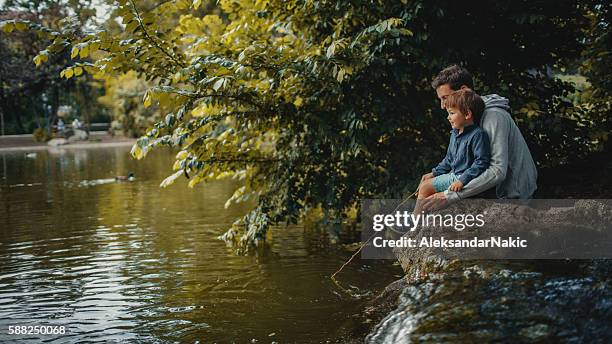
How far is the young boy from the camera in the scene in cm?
544

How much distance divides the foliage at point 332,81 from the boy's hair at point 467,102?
1.74 m

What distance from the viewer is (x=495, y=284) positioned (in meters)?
4.69

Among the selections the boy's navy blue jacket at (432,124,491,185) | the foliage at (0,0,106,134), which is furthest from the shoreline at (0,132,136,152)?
the boy's navy blue jacket at (432,124,491,185)

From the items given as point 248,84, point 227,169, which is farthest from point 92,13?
point 227,169

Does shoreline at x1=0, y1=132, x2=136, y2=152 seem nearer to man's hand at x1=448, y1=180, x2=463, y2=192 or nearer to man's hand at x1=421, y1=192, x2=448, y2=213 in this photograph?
man's hand at x1=421, y1=192, x2=448, y2=213

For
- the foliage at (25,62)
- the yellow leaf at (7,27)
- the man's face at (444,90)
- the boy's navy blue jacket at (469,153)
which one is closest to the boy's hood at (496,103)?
the boy's navy blue jacket at (469,153)

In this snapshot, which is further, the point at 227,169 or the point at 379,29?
the point at 227,169

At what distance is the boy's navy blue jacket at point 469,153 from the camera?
17.8ft

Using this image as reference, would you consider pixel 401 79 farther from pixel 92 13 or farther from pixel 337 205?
pixel 92 13

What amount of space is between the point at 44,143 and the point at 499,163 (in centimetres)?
4630

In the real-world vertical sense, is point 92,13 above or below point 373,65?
above

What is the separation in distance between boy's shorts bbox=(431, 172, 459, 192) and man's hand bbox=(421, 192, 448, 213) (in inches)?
5.0

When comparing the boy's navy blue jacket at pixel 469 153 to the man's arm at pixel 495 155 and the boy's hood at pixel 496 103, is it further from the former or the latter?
the boy's hood at pixel 496 103

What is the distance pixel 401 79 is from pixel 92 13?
11.8 ft
